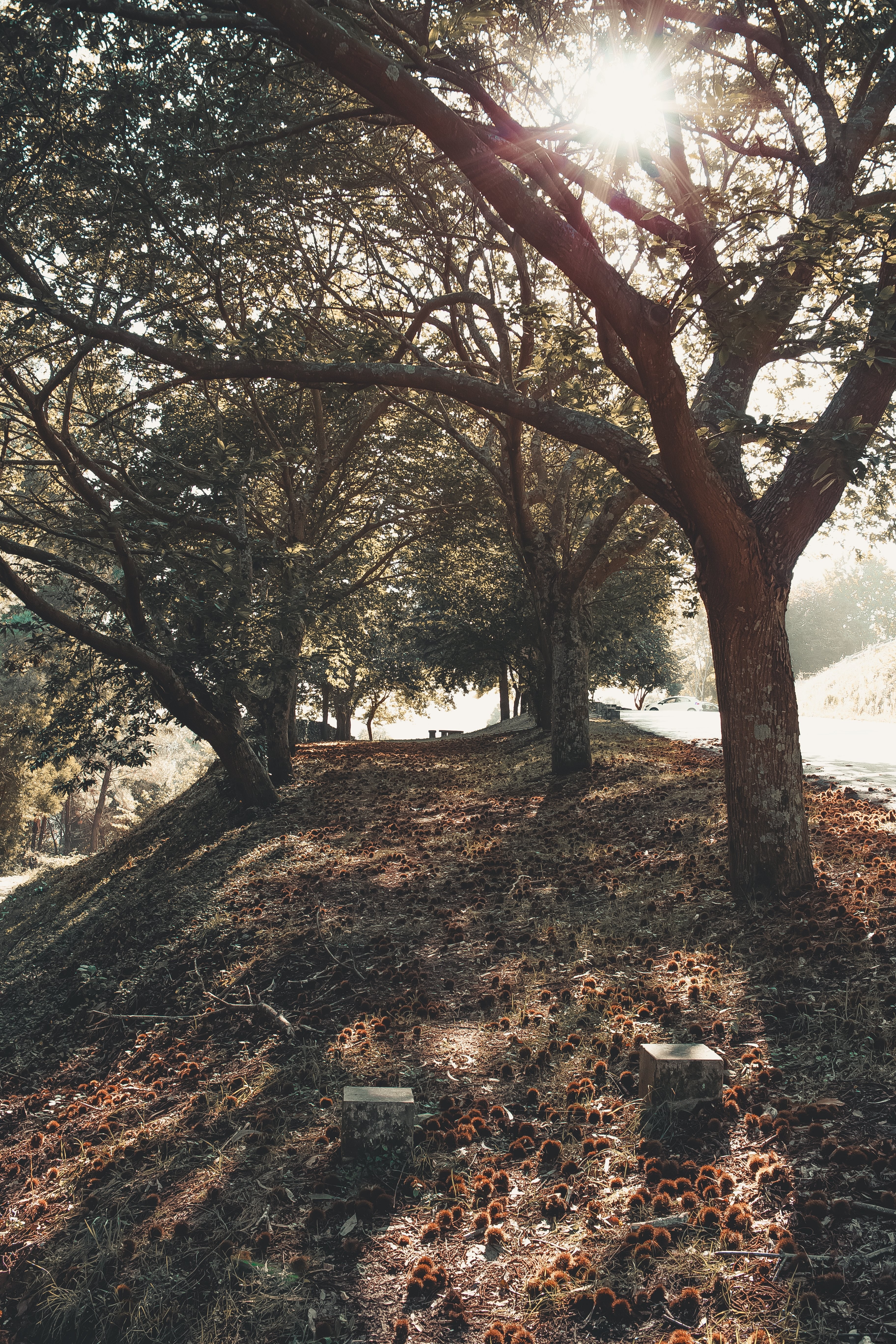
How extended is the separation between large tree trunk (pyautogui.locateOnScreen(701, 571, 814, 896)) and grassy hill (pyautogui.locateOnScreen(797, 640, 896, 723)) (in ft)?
65.1

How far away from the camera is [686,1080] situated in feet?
11.4

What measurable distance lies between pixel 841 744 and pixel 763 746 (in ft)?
38.7

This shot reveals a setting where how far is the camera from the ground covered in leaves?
8.60 feet

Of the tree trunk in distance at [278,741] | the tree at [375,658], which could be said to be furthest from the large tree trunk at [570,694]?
the tree trunk in distance at [278,741]

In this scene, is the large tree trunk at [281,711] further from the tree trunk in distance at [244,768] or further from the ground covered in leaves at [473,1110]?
the ground covered in leaves at [473,1110]

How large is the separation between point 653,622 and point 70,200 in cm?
1991

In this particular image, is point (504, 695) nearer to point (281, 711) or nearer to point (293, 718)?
point (293, 718)

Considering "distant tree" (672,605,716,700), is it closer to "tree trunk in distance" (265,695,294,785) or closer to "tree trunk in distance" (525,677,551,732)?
"tree trunk in distance" (525,677,551,732)

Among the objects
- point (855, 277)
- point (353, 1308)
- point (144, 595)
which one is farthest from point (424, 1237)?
point (144, 595)

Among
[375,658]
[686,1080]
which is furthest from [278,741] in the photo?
[375,658]

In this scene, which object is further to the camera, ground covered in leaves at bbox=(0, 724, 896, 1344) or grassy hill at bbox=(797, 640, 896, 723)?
grassy hill at bbox=(797, 640, 896, 723)

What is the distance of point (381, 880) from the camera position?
8.06 metres

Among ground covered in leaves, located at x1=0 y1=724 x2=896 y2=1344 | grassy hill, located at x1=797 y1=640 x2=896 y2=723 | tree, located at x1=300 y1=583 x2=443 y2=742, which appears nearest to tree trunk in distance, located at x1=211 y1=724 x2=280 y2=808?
ground covered in leaves, located at x1=0 y1=724 x2=896 y2=1344

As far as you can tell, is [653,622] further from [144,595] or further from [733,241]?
[733,241]
